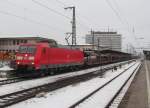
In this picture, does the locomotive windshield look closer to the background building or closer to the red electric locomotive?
the red electric locomotive

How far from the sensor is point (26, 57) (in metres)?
25.7

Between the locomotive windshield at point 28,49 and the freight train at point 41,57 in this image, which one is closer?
the freight train at point 41,57

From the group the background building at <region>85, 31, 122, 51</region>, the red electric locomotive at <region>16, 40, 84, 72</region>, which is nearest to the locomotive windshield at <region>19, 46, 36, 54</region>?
the red electric locomotive at <region>16, 40, 84, 72</region>

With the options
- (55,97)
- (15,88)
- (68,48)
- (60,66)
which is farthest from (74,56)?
(55,97)

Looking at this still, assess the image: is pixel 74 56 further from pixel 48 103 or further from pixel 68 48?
pixel 48 103

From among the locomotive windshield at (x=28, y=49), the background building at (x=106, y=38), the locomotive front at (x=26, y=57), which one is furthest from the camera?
the background building at (x=106, y=38)

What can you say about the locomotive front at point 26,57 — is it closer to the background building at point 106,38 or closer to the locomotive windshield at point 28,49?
the locomotive windshield at point 28,49

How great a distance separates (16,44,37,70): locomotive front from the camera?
25172 mm

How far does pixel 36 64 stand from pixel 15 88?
23.2 feet

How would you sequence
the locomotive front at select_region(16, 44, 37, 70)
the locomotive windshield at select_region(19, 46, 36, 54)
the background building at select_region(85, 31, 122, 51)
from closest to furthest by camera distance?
1. the locomotive front at select_region(16, 44, 37, 70)
2. the locomotive windshield at select_region(19, 46, 36, 54)
3. the background building at select_region(85, 31, 122, 51)

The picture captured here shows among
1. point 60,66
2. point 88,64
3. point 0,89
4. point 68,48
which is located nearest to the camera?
point 0,89

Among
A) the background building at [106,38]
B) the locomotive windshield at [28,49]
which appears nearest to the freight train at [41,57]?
the locomotive windshield at [28,49]

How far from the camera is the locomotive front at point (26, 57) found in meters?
25.2

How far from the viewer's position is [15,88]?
17984 mm
